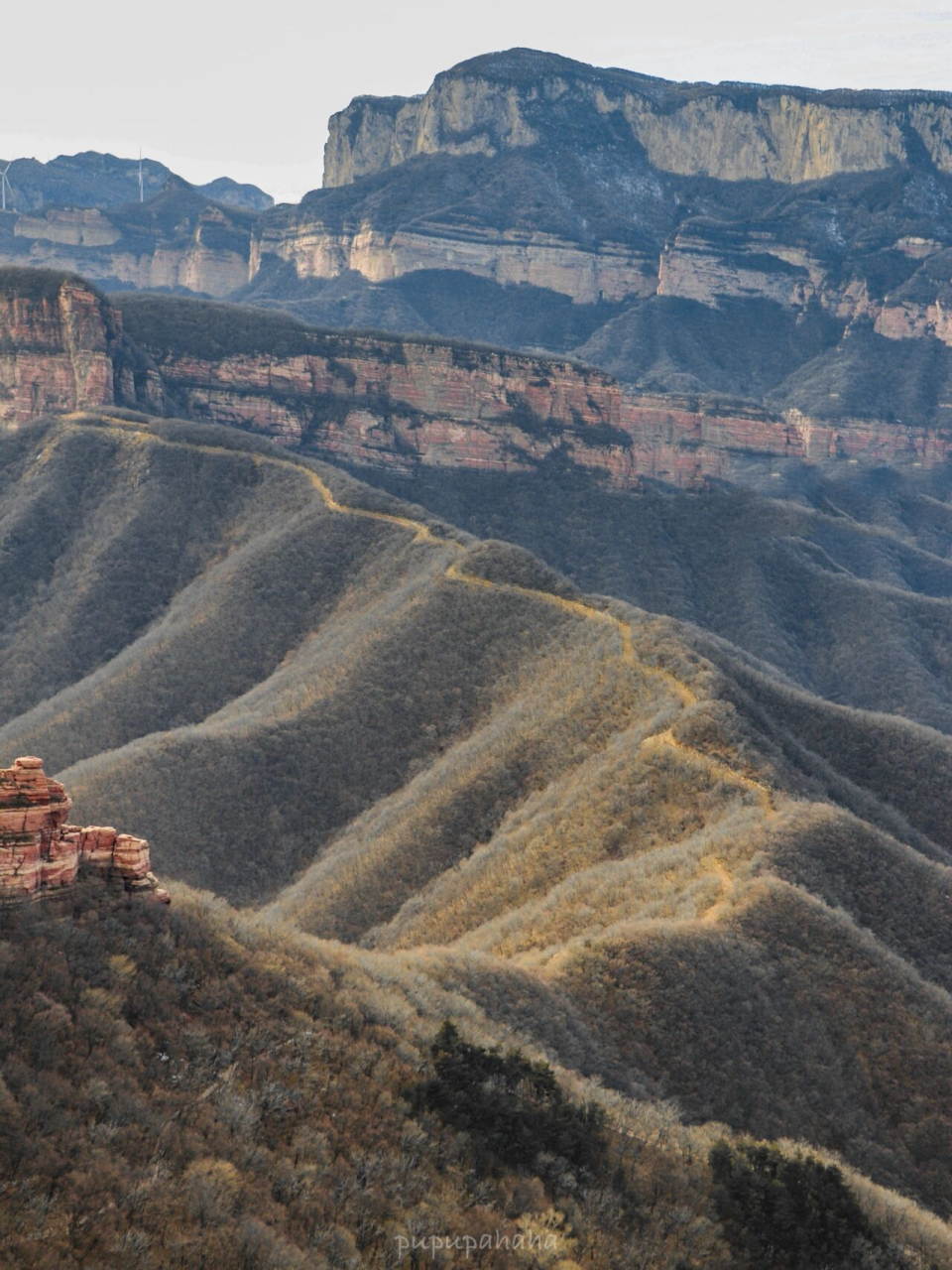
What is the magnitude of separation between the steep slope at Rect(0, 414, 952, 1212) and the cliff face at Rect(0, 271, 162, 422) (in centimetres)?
1243

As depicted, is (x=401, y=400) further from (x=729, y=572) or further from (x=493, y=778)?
(x=493, y=778)

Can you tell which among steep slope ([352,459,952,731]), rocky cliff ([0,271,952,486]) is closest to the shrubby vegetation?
steep slope ([352,459,952,731])

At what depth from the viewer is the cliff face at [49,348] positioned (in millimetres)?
146750

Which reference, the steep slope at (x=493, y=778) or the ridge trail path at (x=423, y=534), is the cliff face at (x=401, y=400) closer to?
the ridge trail path at (x=423, y=534)

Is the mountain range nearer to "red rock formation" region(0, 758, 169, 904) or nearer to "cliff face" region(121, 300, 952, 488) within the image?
"cliff face" region(121, 300, 952, 488)

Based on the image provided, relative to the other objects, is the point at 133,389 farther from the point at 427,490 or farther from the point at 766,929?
the point at 766,929

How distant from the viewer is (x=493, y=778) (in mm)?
73000

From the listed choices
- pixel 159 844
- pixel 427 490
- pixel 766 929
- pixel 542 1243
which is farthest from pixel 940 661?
pixel 542 1243

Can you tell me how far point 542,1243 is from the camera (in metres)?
29.6

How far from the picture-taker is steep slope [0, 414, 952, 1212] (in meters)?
46.3

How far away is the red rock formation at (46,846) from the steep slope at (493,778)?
6335mm

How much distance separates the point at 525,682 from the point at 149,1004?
173 feet

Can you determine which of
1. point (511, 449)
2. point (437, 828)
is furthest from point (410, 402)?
point (437, 828)

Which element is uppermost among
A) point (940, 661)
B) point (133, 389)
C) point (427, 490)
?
point (133, 389)
